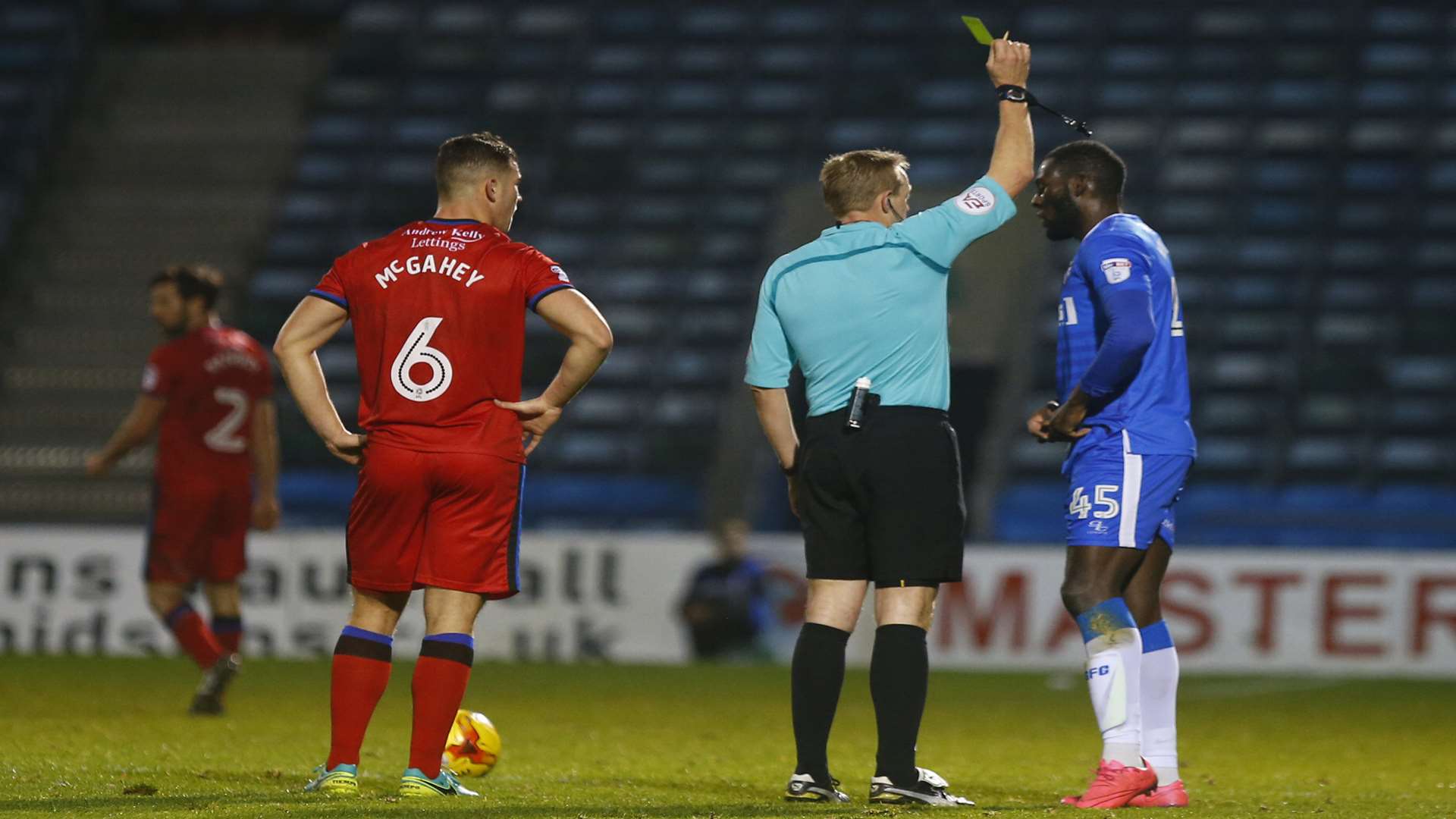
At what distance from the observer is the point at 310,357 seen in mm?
5316

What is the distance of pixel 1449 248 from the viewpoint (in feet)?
61.2

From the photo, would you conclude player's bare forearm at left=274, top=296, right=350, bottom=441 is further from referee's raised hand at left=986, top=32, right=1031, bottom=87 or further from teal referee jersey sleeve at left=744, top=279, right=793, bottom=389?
referee's raised hand at left=986, top=32, right=1031, bottom=87

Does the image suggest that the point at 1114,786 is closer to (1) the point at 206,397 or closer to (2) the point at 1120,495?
(2) the point at 1120,495

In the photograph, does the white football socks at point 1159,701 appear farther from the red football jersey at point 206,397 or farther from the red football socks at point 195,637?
the red football jersey at point 206,397

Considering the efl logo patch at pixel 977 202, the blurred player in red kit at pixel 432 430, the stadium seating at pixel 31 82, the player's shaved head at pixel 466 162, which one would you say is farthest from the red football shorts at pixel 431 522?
the stadium seating at pixel 31 82

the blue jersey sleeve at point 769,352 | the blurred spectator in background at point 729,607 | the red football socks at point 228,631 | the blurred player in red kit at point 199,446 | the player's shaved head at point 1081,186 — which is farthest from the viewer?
the blurred spectator in background at point 729,607

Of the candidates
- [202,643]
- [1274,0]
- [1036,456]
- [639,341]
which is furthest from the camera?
[1274,0]

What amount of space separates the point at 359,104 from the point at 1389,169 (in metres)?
10.8

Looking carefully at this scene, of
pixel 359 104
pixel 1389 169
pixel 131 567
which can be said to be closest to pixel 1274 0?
pixel 1389 169

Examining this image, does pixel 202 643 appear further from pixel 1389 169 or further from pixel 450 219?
→ pixel 1389 169

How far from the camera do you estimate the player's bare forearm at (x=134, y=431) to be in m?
8.90

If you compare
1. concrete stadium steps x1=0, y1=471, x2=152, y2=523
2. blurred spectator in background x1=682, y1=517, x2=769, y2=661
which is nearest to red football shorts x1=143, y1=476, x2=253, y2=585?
blurred spectator in background x1=682, y1=517, x2=769, y2=661

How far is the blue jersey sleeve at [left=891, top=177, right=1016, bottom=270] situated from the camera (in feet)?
17.4

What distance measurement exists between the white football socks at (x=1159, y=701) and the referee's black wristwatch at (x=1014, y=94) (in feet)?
5.03
